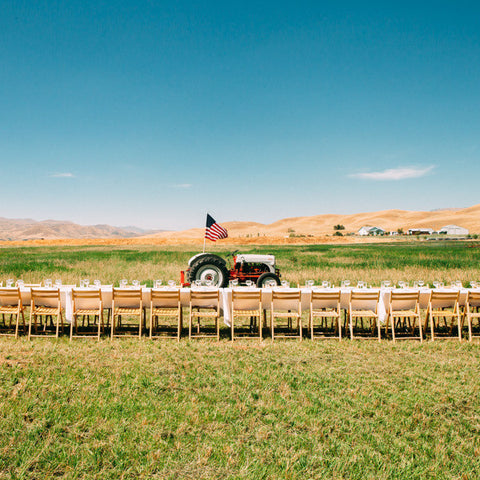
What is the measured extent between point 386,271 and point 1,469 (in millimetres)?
18130

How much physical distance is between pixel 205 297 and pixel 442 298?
5.22 meters

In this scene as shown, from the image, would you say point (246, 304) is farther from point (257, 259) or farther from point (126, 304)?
point (257, 259)

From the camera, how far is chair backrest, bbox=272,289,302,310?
314 inches

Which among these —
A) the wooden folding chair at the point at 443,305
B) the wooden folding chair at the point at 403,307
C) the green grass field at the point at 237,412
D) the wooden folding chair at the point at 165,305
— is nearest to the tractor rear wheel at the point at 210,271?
the wooden folding chair at the point at 165,305

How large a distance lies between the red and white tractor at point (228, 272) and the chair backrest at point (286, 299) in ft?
11.8

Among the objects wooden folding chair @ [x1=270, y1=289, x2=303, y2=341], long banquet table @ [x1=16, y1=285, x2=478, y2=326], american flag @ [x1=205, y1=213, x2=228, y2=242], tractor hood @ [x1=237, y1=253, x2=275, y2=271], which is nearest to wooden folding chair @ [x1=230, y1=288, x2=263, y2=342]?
long banquet table @ [x1=16, y1=285, x2=478, y2=326]

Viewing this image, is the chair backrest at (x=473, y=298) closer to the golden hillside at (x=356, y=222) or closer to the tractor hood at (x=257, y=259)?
the tractor hood at (x=257, y=259)

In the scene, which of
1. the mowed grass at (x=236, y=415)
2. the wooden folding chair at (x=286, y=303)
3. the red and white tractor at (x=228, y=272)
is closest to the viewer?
the mowed grass at (x=236, y=415)

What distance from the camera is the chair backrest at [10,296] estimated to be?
Result: 26.8 ft

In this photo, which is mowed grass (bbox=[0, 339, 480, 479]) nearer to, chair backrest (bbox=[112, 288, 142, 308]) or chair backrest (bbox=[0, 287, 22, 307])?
chair backrest (bbox=[112, 288, 142, 308])

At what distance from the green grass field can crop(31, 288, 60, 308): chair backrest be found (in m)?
1.20

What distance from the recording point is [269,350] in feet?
23.2

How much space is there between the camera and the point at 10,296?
27.3 ft

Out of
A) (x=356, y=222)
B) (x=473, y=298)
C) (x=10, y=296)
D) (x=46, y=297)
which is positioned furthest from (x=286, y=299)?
(x=356, y=222)
